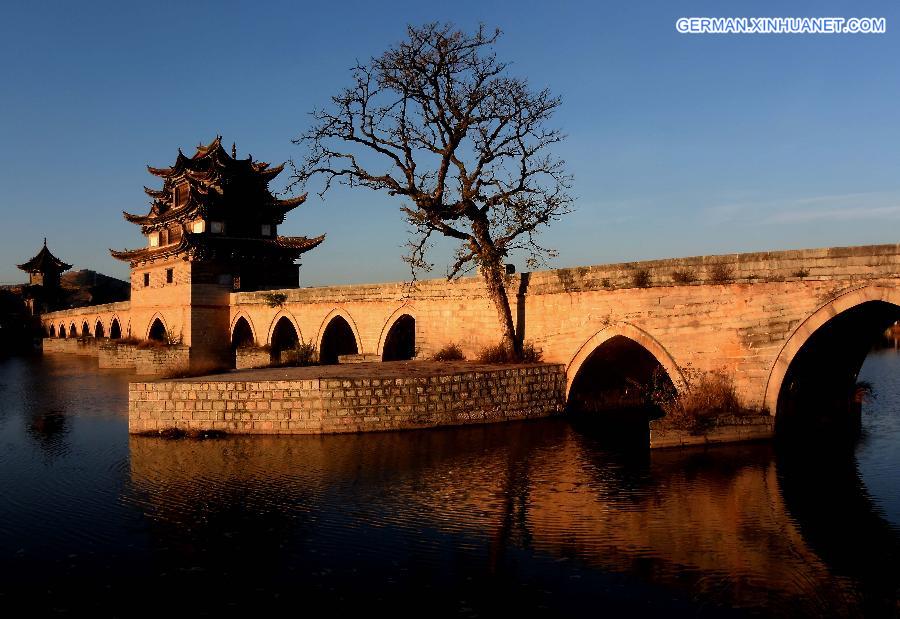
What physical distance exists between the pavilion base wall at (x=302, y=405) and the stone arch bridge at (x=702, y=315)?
3.36 metres

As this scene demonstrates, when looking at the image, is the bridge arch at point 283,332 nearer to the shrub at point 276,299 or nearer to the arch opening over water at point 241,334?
the shrub at point 276,299

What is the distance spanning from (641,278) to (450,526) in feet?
27.2

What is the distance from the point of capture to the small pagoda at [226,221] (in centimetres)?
3712

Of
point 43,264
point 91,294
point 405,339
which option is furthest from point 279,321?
point 91,294

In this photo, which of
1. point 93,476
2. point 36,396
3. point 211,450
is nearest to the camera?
point 93,476

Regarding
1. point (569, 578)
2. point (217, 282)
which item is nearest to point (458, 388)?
point (569, 578)

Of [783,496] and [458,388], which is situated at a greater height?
[458,388]

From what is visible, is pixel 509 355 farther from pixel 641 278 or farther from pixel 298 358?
pixel 298 358

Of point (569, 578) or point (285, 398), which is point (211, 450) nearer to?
point (285, 398)

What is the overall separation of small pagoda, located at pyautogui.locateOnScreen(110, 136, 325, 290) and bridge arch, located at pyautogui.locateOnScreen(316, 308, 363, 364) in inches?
346

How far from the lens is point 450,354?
856 inches

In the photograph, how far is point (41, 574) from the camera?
8570 millimetres

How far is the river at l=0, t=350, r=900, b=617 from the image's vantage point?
7707 millimetres

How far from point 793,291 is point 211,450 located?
11.4m
